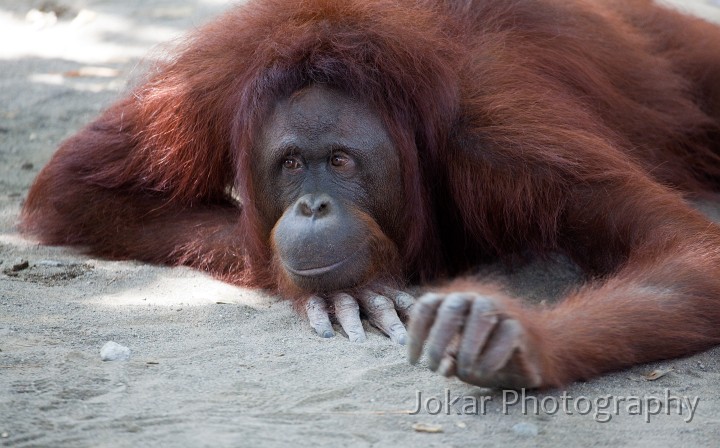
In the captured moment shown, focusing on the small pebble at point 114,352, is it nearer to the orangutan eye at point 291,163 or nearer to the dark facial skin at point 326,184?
the dark facial skin at point 326,184

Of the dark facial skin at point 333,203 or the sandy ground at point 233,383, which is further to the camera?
the dark facial skin at point 333,203

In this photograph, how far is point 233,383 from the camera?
10.6ft

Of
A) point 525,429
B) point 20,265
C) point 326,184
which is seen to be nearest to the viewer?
point 525,429

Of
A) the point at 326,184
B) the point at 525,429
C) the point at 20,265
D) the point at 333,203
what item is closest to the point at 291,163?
the point at 326,184

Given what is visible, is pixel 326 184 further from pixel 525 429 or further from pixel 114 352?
pixel 525 429

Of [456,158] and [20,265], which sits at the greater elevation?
[456,158]

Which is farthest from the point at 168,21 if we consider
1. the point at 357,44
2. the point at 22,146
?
the point at 357,44

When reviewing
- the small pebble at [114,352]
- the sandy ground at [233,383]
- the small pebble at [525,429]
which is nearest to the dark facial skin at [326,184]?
the sandy ground at [233,383]

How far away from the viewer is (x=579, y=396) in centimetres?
317

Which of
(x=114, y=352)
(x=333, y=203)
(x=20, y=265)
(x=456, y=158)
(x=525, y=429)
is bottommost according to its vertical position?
(x=20, y=265)

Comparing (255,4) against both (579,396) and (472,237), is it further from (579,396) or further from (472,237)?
(579,396)

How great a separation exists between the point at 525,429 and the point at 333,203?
1.26m

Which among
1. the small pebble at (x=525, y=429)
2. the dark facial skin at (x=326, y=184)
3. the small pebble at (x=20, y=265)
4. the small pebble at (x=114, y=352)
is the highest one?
the dark facial skin at (x=326, y=184)

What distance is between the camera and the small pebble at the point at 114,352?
344cm
